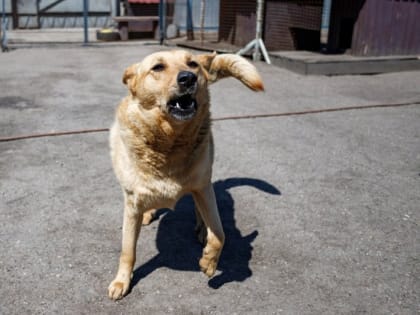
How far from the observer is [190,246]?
137 inches

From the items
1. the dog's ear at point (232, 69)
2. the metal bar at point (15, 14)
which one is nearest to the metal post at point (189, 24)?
the metal bar at point (15, 14)

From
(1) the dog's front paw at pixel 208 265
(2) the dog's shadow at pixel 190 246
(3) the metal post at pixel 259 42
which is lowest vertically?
(2) the dog's shadow at pixel 190 246

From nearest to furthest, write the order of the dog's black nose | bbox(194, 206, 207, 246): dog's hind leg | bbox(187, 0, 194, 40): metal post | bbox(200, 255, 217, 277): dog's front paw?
1. the dog's black nose
2. bbox(200, 255, 217, 277): dog's front paw
3. bbox(194, 206, 207, 246): dog's hind leg
4. bbox(187, 0, 194, 40): metal post

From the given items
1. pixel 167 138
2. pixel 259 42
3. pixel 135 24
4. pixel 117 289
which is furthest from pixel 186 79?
pixel 135 24

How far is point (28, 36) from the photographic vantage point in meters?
15.9

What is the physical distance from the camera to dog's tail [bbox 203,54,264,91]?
282 centimetres

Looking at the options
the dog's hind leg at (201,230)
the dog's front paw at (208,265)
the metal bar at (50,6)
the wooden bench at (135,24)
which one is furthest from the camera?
the metal bar at (50,6)

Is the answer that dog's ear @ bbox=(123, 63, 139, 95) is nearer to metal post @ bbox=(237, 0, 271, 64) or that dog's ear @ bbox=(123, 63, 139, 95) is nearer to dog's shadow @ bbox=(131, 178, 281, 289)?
dog's shadow @ bbox=(131, 178, 281, 289)

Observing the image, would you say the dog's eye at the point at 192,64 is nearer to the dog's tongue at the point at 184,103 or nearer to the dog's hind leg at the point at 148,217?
A: the dog's tongue at the point at 184,103

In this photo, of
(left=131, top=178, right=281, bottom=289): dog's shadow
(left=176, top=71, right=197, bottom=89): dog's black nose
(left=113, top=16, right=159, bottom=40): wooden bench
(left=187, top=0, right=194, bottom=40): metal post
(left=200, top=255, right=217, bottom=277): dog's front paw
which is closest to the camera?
(left=176, top=71, right=197, bottom=89): dog's black nose

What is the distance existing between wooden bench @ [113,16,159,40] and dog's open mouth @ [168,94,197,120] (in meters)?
13.7

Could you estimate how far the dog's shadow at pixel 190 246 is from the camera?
3.15 meters

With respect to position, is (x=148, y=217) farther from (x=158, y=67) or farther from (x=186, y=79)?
(x=186, y=79)

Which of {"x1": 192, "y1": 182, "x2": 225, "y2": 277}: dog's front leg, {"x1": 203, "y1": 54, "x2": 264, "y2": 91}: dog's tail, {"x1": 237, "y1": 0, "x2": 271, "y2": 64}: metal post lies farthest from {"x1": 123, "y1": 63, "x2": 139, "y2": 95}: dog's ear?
{"x1": 237, "y1": 0, "x2": 271, "y2": 64}: metal post
